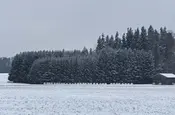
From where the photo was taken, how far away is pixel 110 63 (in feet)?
352

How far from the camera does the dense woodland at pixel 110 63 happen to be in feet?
346

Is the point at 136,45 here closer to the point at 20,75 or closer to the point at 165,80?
the point at 165,80

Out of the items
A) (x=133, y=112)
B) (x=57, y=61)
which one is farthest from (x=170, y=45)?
(x=133, y=112)

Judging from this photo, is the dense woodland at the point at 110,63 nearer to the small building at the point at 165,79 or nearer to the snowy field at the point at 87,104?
the small building at the point at 165,79

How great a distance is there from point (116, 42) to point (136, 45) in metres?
8.91

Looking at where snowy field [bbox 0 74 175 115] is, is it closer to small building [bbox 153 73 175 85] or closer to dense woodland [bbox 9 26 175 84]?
small building [bbox 153 73 175 85]

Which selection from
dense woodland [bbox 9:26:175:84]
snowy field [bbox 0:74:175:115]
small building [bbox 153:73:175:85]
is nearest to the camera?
snowy field [bbox 0:74:175:115]

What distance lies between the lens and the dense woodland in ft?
346

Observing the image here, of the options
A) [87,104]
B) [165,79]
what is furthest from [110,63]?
[87,104]

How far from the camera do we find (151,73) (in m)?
104

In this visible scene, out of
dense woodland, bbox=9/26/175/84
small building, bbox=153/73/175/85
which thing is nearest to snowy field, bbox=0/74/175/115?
small building, bbox=153/73/175/85

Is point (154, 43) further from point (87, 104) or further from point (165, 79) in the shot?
point (87, 104)

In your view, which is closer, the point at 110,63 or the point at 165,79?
the point at 165,79

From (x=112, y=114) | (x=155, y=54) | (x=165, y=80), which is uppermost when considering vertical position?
(x=155, y=54)
